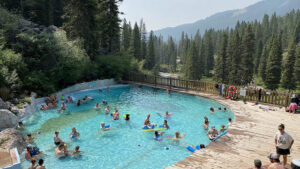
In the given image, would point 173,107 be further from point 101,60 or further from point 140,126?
point 101,60

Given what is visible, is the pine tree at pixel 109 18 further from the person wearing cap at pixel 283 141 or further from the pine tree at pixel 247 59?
the pine tree at pixel 247 59

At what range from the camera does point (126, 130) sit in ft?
46.8

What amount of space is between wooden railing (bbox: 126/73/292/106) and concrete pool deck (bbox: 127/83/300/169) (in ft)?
4.01

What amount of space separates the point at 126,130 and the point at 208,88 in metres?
10.9

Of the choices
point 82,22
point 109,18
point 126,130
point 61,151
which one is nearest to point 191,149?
point 126,130

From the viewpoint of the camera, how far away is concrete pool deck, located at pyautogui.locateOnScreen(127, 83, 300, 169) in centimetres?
820

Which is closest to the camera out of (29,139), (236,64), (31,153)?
(31,153)

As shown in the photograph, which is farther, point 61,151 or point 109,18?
point 109,18

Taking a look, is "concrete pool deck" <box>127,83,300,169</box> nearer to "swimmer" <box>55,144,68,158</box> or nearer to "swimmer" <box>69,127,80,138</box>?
"swimmer" <box>55,144,68,158</box>

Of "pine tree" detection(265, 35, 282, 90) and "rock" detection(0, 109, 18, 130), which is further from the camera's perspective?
"pine tree" detection(265, 35, 282, 90)

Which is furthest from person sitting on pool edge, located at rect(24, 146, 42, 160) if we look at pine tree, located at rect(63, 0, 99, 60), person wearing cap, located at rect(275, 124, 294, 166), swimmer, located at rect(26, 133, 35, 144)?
pine tree, located at rect(63, 0, 99, 60)

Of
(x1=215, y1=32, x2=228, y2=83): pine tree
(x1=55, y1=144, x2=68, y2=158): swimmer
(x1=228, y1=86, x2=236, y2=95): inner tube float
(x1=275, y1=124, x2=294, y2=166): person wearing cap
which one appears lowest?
(x1=55, y1=144, x2=68, y2=158): swimmer

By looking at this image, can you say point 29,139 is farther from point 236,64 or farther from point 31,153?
point 236,64

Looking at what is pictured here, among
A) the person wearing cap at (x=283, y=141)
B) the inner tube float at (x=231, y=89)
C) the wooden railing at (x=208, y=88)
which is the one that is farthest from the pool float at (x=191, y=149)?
the inner tube float at (x=231, y=89)
